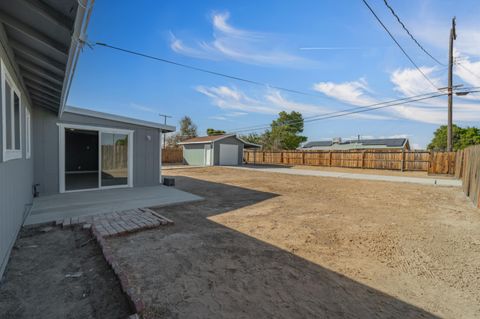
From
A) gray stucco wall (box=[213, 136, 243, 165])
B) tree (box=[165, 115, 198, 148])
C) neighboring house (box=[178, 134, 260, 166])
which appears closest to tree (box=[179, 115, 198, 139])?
tree (box=[165, 115, 198, 148])

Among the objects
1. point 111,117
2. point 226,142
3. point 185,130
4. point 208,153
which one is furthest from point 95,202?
point 185,130

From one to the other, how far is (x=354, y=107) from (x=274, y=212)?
1628 cm

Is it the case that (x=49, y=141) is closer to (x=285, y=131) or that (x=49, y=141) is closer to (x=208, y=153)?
(x=208, y=153)

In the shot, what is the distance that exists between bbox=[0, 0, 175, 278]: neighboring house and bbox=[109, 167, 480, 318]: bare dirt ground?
71.5 inches

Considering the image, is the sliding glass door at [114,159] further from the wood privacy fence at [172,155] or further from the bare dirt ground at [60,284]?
the wood privacy fence at [172,155]

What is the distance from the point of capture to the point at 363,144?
32031mm

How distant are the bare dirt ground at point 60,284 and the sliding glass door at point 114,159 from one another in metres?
4.19

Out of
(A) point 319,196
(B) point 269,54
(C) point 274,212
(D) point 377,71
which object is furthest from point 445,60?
(C) point 274,212

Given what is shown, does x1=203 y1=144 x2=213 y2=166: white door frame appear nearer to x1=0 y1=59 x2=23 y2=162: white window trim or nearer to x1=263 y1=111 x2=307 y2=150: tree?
x1=263 y1=111 x2=307 y2=150: tree

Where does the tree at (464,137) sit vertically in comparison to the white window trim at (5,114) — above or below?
above

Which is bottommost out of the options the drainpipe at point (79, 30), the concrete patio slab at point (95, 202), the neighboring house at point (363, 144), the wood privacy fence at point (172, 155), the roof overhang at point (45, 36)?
the concrete patio slab at point (95, 202)

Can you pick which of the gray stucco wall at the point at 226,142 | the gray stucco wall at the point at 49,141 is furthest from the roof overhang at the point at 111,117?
the gray stucco wall at the point at 226,142

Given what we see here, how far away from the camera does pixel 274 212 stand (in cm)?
520

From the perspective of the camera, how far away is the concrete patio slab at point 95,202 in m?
4.49
